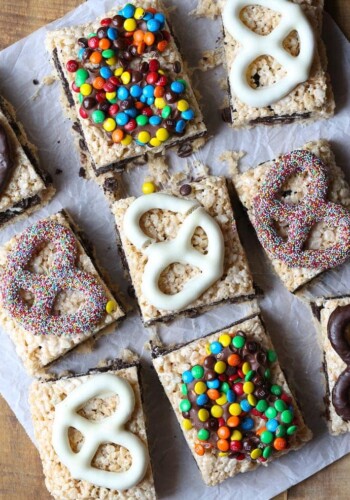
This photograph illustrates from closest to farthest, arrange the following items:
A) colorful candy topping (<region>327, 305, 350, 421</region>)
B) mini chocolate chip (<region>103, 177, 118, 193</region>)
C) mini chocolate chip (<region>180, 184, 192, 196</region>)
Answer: colorful candy topping (<region>327, 305, 350, 421</region>), mini chocolate chip (<region>180, 184, 192, 196</region>), mini chocolate chip (<region>103, 177, 118, 193</region>)

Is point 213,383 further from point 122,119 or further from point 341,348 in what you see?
point 122,119

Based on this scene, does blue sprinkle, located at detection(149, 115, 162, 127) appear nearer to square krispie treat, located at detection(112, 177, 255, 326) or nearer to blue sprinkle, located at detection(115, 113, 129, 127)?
blue sprinkle, located at detection(115, 113, 129, 127)

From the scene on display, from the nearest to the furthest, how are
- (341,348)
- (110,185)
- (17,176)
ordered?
(341,348) < (17,176) < (110,185)

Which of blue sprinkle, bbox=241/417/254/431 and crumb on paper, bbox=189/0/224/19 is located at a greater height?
crumb on paper, bbox=189/0/224/19

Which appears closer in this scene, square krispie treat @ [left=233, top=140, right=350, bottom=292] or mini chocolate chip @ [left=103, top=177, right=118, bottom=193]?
square krispie treat @ [left=233, top=140, right=350, bottom=292]

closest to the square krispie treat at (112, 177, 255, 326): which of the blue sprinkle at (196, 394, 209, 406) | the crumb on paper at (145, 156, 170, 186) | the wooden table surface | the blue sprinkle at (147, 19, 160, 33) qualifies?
the crumb on paper at (145, 156, 170, 186)

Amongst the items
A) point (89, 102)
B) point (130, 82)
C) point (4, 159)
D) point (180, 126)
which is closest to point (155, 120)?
point (180, 126)
